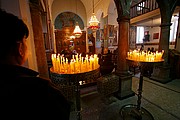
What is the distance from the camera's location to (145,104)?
257 cm

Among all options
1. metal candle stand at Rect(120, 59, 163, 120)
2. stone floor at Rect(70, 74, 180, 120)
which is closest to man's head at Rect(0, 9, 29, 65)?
metal candle stand at Rect(120, 59, 163, 120)

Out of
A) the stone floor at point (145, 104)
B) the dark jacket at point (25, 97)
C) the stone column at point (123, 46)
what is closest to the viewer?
the dark jacket at point (25, 97)

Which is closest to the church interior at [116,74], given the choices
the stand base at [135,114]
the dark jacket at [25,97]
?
the stand base at [135,114]

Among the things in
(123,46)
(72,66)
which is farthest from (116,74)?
(72,66)

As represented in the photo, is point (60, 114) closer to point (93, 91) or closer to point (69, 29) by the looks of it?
point (93, 91)

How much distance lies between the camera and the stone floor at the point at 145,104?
7.14ft

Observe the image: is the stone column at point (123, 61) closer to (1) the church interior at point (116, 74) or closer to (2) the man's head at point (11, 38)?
(1) the church interior at point (116, 74)

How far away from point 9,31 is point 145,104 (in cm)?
304

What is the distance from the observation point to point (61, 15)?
1071cm

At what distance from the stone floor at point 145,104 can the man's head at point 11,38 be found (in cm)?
201

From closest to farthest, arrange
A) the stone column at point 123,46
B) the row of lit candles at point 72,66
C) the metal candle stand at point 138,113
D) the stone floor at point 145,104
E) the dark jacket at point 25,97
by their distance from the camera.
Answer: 1. the dark jacket at point 25,97
2. the row of lit candles at point 72,66
3. the metal candle stand at point 138,113
4. the stone floor at point 145,104
5. the stone column at point 123,46

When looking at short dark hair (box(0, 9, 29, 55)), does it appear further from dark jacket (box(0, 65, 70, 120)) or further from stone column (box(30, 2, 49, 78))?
stone column (box(30, 2, 49, 78))

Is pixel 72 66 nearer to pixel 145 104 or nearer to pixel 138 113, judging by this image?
pixel 138 113

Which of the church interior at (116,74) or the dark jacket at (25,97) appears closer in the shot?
the dark jacket at (25,97)
